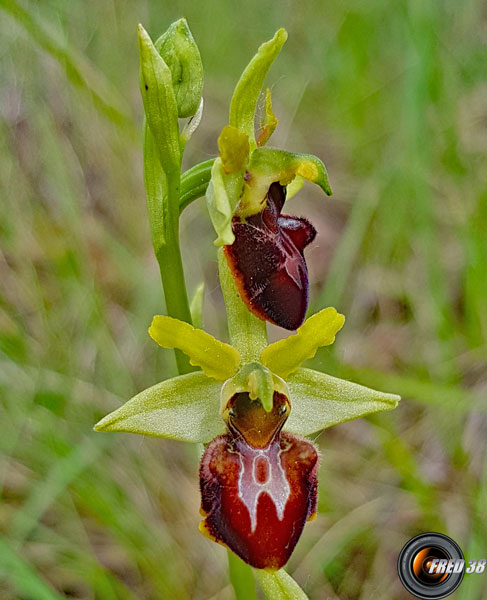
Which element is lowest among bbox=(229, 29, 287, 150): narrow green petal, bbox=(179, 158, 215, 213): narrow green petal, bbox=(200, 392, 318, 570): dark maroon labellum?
bbox=(200, 392, 318, 570): dark maroon labellum

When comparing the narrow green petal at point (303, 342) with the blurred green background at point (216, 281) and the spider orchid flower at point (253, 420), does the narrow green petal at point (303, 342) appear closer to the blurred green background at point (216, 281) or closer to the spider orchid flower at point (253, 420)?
the spider orchid flower at point (253, 420)

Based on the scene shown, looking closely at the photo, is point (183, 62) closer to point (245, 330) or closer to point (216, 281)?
point (245, 330)

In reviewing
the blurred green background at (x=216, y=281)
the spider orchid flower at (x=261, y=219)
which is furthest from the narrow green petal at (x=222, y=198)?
the blurred green background at (x=216, y=281)

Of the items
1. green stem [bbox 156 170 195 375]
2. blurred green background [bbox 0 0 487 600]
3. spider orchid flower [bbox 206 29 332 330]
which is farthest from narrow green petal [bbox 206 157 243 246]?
blurred green background [bbox 0 0 487 600]

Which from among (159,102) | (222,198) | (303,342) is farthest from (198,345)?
(159,102)

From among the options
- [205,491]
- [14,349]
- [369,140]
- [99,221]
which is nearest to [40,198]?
[99,221]

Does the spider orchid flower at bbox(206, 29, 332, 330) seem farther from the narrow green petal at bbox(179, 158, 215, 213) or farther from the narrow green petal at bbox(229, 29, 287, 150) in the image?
the narrow green petal at bbox(179, 158, 215, 213)
